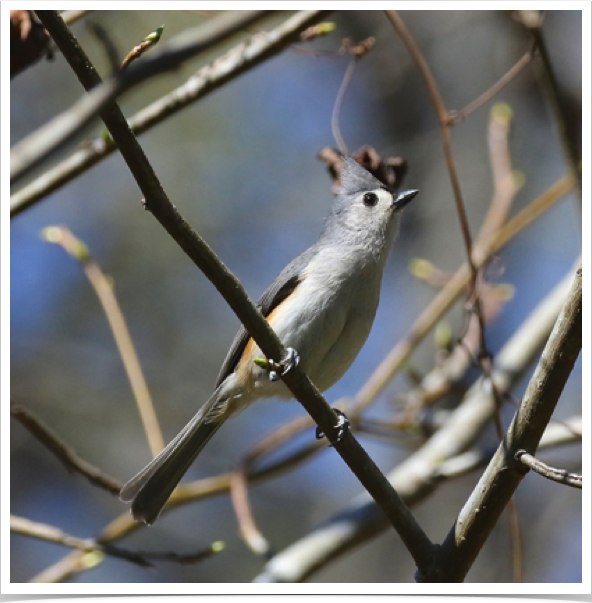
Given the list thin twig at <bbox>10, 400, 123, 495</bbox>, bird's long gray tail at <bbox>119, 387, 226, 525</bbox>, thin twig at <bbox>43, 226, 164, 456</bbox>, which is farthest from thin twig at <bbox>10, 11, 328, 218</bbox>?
bird's long gray tail at <bbox>119, 387, 226, 525</bbox>

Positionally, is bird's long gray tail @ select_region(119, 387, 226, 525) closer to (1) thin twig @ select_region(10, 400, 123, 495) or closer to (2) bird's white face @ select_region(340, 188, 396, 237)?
(1) thin twig @ select_region(10, 400, 123, 495)

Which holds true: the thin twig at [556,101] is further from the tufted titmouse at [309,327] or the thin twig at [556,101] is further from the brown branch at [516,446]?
the brown branch at [516,446]

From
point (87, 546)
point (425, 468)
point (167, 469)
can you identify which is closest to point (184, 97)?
point (167, 469)

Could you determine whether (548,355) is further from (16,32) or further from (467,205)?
(467,205)

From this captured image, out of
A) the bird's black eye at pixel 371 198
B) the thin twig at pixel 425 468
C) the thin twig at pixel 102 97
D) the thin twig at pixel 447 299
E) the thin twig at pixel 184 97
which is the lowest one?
the thin twig at pixel 425 468

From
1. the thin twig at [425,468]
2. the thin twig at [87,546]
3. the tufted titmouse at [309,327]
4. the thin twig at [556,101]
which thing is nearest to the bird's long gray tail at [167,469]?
the tufted titmouse at [309,327]

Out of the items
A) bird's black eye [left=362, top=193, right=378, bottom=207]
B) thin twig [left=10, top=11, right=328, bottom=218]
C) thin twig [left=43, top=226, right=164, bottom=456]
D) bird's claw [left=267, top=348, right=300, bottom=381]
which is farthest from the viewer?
bird's black eye [left=362, top=193, right=378, bottom=207]

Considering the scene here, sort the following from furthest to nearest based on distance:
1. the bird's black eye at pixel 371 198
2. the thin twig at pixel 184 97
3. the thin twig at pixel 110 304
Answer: the bird's black eye at pixel 371 198
the thin twig at pixel 110 304
the thin twig at pixel 184 97
